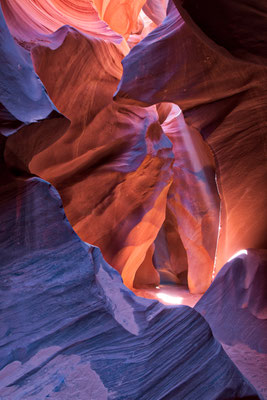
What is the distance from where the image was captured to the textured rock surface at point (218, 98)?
3.97 metres

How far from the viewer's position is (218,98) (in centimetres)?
433

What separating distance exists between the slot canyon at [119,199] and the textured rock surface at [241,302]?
0.02 metres

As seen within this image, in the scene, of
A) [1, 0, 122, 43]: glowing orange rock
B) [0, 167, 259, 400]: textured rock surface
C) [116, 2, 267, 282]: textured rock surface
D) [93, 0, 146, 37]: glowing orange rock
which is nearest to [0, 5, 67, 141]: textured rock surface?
[0, 167, 259, 400]: textured rock surface

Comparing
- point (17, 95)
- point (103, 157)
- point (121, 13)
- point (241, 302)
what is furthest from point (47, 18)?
point (241, 302)

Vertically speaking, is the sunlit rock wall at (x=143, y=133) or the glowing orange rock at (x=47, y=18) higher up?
the glowing orange rock at (x=47, y=18)


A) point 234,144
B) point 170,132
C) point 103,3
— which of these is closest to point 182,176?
point 170,132

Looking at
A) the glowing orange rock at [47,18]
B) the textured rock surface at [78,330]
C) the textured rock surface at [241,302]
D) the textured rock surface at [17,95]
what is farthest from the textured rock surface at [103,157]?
the textured rock surface at [241,302]

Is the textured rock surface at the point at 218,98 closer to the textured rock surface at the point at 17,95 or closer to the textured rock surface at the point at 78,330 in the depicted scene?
the textured rock surface at the point at 17,95

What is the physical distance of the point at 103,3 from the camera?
365 inches

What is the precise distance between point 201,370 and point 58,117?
10.2 ft

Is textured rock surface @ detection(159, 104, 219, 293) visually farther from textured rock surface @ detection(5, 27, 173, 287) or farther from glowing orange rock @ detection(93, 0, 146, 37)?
glowing orange rock @ detection(93, 0, 146, 37)

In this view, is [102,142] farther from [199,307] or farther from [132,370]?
[132,370]

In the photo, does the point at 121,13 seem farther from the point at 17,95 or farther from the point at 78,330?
the point at 78,330

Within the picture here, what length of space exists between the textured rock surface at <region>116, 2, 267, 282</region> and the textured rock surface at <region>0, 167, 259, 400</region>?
2.47 metres
